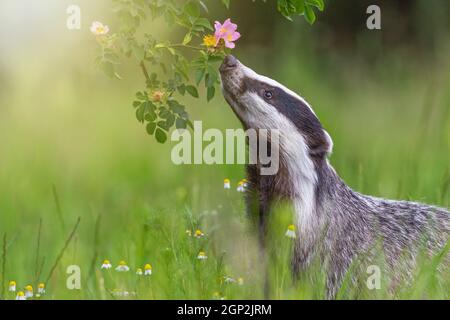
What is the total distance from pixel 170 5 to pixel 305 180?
1211 mm

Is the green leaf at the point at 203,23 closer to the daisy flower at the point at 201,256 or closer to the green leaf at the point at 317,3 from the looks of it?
the green leaf at the point at 317,3

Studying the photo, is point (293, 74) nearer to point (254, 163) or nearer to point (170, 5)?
point (254, 163)

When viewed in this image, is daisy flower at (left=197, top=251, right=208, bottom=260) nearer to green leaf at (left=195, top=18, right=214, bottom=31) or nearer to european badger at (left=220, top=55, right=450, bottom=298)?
european badger at (left=220, top=55, right=450, bottom=298)

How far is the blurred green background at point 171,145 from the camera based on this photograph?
5602 millimetres

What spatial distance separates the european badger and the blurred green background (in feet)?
A: 0.47

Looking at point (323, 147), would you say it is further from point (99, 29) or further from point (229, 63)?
point (99, 29)

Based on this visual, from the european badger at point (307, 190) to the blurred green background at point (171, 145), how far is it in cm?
14

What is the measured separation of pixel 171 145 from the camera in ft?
27.1

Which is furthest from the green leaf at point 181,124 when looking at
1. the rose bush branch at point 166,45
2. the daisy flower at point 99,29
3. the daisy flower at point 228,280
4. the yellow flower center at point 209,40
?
the daisy flower at point 228,280

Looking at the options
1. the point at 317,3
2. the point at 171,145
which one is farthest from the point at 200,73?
the point at 171,145

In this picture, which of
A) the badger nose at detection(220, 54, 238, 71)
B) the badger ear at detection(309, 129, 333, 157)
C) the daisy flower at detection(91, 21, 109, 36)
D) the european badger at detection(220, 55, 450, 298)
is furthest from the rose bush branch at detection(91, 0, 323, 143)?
the badger ear at detection(309, 129, 333, 157)

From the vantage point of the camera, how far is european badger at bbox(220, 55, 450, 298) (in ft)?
17.9

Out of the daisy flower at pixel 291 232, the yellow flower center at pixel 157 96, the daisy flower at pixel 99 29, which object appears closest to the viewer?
the daisy flower at pixel 99 29
